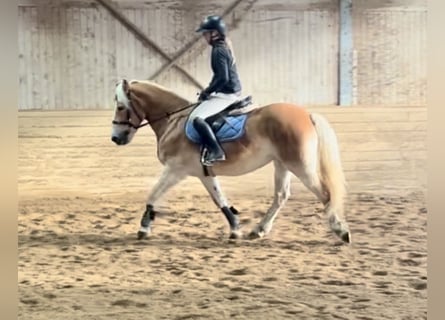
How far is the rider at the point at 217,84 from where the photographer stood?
2203 mm

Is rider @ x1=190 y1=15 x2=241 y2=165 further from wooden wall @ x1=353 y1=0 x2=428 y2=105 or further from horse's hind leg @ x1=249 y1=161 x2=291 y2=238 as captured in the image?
wooden wall @ x1=353 y1=0 x2=428 y2=105

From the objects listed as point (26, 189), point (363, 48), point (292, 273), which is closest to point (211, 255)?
point (292, 273)

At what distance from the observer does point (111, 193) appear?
2246 mm

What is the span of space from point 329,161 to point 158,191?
528mm

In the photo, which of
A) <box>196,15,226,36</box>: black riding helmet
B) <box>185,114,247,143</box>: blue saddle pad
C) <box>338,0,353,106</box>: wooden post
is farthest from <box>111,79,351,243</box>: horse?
<box>196,15,226,36</box>: black riding helmet

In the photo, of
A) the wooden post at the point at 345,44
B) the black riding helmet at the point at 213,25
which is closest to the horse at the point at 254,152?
the wooden post at the point at 345,44

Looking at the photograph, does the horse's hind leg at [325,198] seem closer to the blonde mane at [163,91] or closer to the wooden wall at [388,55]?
the wooden wall at [388,55]

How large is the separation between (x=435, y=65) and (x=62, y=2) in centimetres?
116

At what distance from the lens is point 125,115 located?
225 centimetres

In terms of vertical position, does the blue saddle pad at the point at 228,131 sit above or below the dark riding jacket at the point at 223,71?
below

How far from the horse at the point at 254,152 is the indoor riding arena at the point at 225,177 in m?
0.02

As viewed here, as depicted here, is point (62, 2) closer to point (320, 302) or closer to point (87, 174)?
point (87, 174)

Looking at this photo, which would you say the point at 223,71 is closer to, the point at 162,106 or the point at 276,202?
the point at 162,106

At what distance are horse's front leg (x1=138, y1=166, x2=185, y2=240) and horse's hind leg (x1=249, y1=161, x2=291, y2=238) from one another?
28 centimetres
